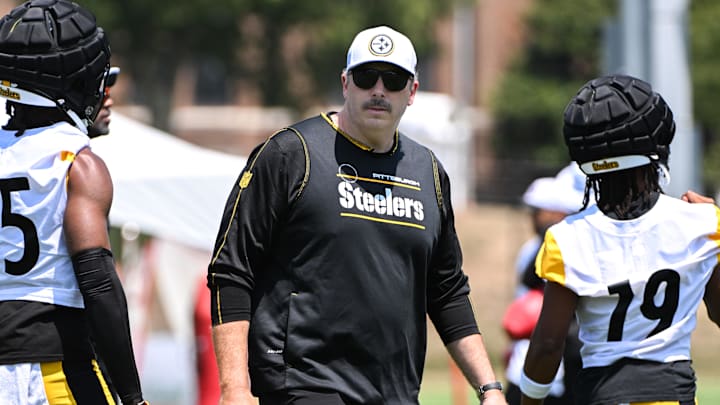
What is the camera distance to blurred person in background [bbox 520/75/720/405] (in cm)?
480

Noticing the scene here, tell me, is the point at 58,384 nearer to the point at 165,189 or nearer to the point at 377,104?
the point at 377,104

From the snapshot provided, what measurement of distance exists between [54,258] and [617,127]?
2.05m

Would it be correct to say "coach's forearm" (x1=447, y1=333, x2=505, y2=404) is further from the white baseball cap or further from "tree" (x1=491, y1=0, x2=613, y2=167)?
"tree" (x1=491, y1=0, x2=613, y2=167)

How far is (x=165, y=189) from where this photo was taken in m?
10.1

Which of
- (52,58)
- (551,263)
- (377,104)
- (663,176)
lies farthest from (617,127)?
(52,58)

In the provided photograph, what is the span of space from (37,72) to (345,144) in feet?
3.65

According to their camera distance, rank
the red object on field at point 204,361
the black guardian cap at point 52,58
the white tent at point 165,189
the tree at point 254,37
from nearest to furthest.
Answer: the black guardian cap at point 52,58 → the white tent at point 165,189 → the red object on field at point 204,361 → the tree at point 254,37

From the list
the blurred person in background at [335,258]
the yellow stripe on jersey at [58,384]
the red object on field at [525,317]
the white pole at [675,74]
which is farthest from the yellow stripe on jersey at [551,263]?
the white pole at [675,74]

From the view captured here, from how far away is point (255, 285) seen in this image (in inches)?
187

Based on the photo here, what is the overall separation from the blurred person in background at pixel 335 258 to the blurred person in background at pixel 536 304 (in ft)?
5.15

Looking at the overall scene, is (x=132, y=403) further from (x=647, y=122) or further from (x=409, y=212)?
(x=647, y=122)

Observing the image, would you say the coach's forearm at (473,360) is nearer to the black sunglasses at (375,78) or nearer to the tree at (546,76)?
the black sunglasses at (375,78)

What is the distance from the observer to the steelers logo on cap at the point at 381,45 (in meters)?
4.82

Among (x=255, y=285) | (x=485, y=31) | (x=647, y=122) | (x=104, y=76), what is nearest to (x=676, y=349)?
(x=647, y=122)
